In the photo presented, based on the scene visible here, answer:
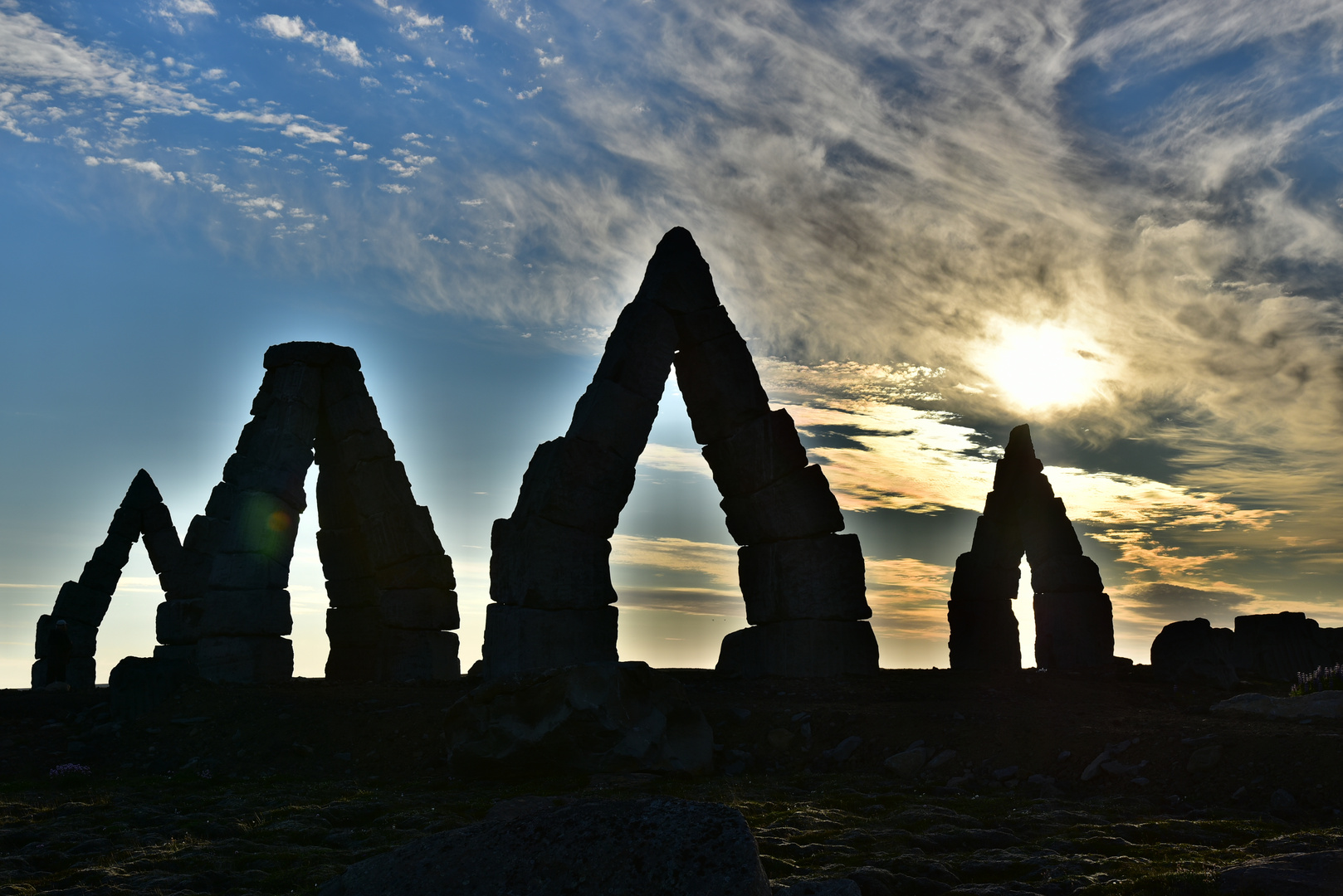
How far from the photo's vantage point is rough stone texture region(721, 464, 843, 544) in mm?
13484

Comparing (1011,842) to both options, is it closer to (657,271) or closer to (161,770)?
(161,770)

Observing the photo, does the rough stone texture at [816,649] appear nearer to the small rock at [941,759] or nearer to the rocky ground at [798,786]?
the rocky ground at [798,786]

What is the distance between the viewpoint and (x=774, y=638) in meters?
13.3

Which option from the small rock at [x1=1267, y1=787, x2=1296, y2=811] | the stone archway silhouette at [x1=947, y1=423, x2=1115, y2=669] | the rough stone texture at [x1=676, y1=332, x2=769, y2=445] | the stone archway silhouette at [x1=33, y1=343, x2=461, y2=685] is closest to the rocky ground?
the small rock at [x1=1267, y1=787, x2=1296, y2=811]

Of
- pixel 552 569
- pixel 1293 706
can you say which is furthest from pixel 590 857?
pixel 1293 706

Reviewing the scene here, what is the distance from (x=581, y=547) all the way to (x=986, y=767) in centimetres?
564

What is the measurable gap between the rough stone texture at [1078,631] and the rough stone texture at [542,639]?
9.06 meters

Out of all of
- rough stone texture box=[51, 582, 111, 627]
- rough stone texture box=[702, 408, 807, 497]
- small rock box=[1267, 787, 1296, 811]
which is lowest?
small rock box=[1267, 787, 1296, 811]

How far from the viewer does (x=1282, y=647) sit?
695 inches

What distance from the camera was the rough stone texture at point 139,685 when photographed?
12172 mm

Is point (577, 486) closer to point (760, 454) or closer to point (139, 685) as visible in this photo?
point (760, 454)

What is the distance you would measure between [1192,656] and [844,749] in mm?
8205

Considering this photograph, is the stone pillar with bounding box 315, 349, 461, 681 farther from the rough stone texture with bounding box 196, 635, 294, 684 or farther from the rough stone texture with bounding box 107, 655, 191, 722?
the rough stone texture with bounding box 107, 655, 191, 722

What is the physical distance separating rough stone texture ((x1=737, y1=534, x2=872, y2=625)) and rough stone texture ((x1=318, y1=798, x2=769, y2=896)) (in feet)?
29.0
